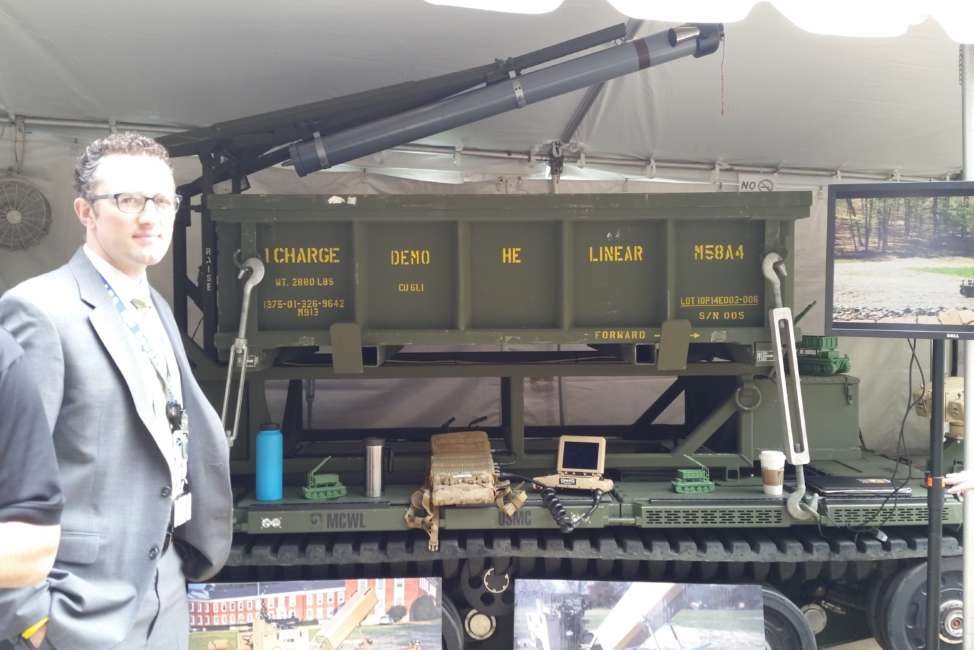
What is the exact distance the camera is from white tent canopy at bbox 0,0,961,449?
4.04 meters

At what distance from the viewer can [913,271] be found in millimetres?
3264

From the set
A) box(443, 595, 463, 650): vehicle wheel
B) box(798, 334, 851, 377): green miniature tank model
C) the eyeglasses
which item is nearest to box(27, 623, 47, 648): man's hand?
the eyeglasses

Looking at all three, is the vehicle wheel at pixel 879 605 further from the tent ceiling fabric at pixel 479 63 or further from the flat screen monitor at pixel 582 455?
the tent ceiling fabric at pixel 479 63

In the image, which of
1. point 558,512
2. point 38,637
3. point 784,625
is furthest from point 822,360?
point 38,637

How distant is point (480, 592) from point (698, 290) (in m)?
2.09

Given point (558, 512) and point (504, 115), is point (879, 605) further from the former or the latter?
point (504, 115)

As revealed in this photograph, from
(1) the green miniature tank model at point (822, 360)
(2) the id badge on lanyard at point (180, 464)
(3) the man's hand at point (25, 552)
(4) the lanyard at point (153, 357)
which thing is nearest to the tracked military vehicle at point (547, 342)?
(1) the green miniature tank model at point (822, 360)

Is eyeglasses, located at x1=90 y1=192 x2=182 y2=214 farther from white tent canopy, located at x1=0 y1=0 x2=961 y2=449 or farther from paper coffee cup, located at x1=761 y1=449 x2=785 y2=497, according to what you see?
paper coffee cup, located at x1=761 y1=449 x2=785 y2=497

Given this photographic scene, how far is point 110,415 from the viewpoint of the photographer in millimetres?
1735

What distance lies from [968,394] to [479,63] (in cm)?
327

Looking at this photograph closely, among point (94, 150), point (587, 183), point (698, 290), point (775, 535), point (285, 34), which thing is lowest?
point (775, 535)

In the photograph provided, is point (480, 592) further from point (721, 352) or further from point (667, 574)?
point (721, 352)

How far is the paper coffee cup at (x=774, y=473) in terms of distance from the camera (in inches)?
154

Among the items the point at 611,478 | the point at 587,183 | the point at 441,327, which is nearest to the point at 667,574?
the point at 611,478
